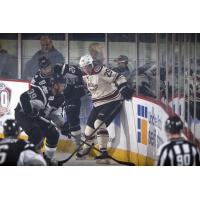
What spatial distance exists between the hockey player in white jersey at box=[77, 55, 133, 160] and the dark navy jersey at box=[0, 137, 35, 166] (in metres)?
0.61

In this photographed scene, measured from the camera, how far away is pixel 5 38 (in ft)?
30.8

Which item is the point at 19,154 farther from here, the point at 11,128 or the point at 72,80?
the point at 72,80

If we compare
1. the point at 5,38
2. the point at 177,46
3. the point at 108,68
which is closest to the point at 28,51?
the point at 5,38

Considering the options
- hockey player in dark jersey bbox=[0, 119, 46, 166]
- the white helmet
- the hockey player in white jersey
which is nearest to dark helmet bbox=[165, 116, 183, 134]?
the hockey player in white jersey

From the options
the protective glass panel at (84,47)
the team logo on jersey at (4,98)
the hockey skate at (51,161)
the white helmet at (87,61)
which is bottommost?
the hockey skate at (51,161)

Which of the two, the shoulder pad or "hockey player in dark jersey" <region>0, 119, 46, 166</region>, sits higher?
the shoulder pad

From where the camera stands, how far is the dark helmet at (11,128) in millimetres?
9406

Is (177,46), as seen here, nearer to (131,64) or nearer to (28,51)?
(131,64)

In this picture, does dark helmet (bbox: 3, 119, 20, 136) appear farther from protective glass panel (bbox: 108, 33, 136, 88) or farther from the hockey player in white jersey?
protective glass panel (bbox: 108, 33, 136, 88)

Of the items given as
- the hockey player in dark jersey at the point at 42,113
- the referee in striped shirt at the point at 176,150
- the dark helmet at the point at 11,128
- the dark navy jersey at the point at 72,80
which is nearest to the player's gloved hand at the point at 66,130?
the hockey player in dark jersey at the point at 42,113

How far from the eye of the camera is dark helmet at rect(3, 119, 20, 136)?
9.41 m

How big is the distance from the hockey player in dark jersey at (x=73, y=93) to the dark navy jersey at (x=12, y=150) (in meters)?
0.53

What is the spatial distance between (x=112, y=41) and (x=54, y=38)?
0.65 m

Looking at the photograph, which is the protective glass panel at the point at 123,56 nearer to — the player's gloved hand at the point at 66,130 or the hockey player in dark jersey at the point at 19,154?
the player's gloved hand at the point at 66,130
